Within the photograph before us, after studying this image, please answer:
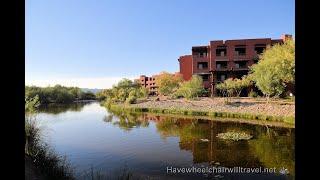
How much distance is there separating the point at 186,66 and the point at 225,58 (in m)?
10.6

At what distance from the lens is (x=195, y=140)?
21.0 m

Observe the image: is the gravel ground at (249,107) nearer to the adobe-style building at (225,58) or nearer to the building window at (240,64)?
the adobe-style building at (225,58)

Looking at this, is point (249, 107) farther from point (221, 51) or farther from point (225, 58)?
point (221, 51)

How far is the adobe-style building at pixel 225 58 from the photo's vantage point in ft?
187

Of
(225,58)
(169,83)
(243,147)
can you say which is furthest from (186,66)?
(243,147)

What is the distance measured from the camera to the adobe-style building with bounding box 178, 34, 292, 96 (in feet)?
187

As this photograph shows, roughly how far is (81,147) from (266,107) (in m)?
24.4

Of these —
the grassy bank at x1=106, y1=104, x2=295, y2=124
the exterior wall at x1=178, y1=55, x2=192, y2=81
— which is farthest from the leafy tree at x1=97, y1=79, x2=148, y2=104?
the grassy bank at x1=106, y1=104, x2=295, y2=124

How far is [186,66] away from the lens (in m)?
66.9

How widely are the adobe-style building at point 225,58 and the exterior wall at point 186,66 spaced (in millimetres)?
4006

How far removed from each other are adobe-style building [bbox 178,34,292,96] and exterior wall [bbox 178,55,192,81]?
13.1ft

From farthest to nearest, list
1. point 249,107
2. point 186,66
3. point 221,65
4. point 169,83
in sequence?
point 186,66
point 169,83
point 221,65
point 249,107
